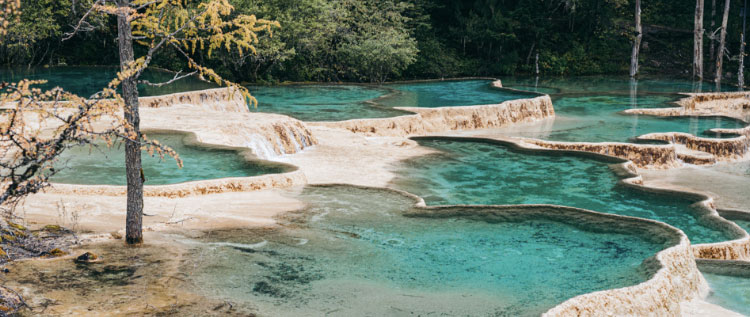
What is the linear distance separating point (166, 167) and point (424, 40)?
24.7 metres

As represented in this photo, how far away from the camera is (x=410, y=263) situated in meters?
8.72

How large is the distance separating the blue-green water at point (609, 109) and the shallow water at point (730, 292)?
35.4 ft

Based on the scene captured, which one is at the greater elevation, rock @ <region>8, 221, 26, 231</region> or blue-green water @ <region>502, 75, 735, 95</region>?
rock @ <region>8, 221, 26, 231</region>

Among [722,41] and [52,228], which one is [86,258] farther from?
[722,41]

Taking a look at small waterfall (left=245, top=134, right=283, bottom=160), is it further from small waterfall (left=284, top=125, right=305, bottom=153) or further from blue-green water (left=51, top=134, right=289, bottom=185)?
blue-green water (left=51, top=134, right=289, bottom=185)

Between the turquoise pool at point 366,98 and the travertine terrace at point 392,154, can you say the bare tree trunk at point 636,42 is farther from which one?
the turquoise pool at point 366,98

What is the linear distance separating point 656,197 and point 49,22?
24933mm

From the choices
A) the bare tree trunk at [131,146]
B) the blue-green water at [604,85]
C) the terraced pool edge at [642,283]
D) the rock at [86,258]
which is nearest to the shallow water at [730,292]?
the terraced pool edge at [642,283]

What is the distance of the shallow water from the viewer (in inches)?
345

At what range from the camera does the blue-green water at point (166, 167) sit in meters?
12.4

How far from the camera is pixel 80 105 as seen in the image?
6.34 metres

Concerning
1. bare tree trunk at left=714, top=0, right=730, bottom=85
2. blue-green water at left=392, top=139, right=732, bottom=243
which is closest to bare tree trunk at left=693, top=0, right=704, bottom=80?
bare tree trunk at left=714, top=0, right=730, bottom=85

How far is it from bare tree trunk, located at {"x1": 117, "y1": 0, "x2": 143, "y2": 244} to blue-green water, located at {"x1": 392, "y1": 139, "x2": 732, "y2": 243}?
6.16m

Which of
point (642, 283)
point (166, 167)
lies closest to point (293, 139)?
point (166, 167)
